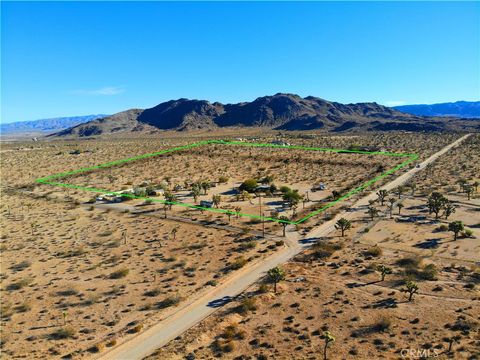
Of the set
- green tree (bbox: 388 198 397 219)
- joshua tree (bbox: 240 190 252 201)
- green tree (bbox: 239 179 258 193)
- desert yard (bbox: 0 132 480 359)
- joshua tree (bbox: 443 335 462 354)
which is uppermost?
green tree (bbox: 239 179 258 193)

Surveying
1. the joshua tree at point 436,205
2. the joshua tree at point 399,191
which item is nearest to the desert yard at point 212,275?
the joshua tree at point 436,205

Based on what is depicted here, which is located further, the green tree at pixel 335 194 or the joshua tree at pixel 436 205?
the green tree at pixel 335 194

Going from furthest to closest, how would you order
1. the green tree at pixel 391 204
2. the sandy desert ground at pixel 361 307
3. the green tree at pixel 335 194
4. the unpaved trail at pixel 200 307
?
1. the green tree at pixel 335 194
2. the green tree at pixel 391 204
3. the unpaved trail at pixel 200 307
4. the sandy desert ground at pixel 361 307

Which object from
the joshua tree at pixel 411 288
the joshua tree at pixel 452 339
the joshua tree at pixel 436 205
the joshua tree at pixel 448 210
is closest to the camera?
the joshua tree at pixel 452 339

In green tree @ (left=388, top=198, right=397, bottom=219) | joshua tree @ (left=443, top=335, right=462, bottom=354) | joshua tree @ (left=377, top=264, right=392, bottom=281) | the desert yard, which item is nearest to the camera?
joshua tree @ (left=443, top=335, right=462, bottom=354)

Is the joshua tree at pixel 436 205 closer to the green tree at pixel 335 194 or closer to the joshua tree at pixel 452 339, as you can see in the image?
the green tree at pixel 335 194

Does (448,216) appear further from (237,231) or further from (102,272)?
(102,272)

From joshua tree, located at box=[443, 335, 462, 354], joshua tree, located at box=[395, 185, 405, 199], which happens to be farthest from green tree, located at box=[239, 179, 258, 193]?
joshua tree, located at box=[443, 335, 462, 354]

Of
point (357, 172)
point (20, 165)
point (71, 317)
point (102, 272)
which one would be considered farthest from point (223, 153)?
point (71, 317)

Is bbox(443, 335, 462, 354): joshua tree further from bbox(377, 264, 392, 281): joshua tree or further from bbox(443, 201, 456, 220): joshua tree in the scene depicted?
bbox(443, 201, 456, 220): joshua tree

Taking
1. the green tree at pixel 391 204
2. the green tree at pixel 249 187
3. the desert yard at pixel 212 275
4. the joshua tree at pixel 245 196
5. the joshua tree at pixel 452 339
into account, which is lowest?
the joshua tree at pixel 452 339

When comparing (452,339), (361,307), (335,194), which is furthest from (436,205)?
(452,339)
